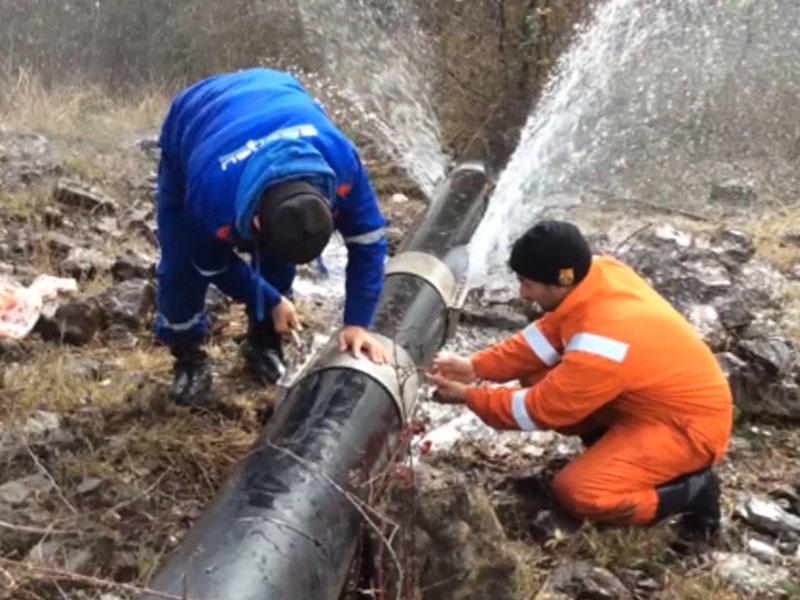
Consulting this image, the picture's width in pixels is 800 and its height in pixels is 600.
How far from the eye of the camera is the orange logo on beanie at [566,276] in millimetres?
3756

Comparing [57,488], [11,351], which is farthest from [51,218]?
[57,488]

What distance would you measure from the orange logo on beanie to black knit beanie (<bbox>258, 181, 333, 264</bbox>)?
2.92 feet

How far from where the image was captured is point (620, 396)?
379cm

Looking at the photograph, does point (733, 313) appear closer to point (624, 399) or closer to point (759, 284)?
point (759, 284)

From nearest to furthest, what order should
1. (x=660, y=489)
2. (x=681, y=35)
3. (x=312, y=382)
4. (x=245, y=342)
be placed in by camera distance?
1. (x=312, y=382)
2. (x=660, y=489)
3. (x=245, y=342)
4. (x=681, y=35)

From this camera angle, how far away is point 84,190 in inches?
239

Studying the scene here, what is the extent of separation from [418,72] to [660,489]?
642cm

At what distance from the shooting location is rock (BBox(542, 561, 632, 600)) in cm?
346

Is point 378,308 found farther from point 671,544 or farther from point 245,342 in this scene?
point 671,544

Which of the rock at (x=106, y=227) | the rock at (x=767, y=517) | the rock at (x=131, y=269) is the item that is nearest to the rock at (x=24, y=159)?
the rock at (x=106, y=227)

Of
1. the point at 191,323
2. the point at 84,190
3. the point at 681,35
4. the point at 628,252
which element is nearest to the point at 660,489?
the point at 191,323

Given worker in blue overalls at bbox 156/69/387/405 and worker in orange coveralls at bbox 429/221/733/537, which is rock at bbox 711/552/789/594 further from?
worker in blue overalls at bbox 156/69/387/405

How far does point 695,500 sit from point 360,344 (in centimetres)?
111

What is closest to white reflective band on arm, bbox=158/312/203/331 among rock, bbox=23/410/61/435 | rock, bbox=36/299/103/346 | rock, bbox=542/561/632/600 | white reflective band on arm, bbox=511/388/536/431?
rock, bbox=23/410/61/435
